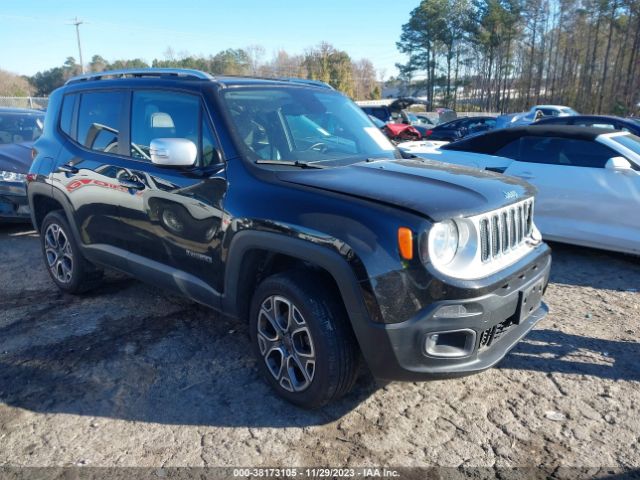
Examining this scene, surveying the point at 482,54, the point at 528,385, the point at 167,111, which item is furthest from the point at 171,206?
the point at 482,54

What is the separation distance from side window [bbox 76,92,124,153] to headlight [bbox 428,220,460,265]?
2629mm

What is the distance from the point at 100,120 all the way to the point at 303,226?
239 cm

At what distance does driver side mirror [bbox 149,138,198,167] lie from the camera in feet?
10.1

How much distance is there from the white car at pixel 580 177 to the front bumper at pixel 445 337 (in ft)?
11.0

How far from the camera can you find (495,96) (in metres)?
55.6

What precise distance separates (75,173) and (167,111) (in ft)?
4.03

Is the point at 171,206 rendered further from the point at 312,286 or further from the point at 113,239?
the point at 312,286

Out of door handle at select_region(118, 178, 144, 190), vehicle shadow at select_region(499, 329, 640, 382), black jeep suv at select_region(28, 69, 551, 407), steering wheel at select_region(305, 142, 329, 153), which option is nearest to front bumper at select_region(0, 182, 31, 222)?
black jeep suv at select_region(28, 69, 551, 407)

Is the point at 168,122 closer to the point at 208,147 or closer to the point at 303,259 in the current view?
the point at 208,147

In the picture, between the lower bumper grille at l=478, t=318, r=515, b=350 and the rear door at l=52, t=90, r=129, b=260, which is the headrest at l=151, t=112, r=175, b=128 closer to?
the rear door at l=52, t=90, r=129, b=260

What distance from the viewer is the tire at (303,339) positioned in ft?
8.87

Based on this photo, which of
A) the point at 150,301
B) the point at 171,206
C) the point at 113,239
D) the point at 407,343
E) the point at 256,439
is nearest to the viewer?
the point at 407,343

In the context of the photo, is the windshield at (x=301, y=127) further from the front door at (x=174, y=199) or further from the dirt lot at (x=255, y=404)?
the dirt lot at (x=255, y=404)

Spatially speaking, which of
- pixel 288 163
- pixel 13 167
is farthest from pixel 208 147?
pixel 13 167
